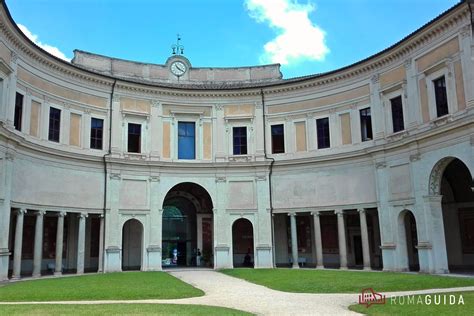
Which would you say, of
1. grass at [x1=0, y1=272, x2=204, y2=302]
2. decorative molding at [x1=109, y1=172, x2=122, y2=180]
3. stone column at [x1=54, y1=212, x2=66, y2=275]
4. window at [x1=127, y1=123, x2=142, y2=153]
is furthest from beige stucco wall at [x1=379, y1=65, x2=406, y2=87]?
stone column at [x1=54, y1=212, x2=66, y2=275]

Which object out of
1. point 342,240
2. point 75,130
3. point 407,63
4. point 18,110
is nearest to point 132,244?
point 75,130

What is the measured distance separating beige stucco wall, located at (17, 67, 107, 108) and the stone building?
81 millimetres

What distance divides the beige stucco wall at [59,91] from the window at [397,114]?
19082 millimetres

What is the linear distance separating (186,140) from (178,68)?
6.51m

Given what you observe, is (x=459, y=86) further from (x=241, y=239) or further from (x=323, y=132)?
(x=241, y=239)

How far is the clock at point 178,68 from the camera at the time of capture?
3847 cm

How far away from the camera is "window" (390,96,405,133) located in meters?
29.5

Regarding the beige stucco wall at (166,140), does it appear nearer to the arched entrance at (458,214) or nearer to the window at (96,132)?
the window at (96,132)

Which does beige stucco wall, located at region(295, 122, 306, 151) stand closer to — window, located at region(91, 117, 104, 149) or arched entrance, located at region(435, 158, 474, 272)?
arched entrance, located at region(435, 158, 474, 272)

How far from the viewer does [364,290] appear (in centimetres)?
1806

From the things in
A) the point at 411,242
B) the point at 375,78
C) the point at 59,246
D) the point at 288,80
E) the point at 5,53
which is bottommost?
the point at 411,242

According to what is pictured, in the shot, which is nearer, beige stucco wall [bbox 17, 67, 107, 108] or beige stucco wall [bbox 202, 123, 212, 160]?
beige stucco wall [bbox 17, 67, 107, 108]

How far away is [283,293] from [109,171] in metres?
18.0

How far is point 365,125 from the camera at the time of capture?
32062 mm
